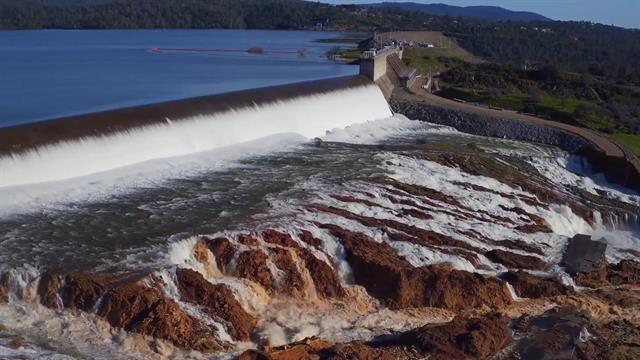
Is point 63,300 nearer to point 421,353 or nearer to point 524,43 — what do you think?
point 421,353

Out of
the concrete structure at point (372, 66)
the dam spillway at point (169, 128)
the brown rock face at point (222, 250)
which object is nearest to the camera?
the brown rock face at point (222, 250)

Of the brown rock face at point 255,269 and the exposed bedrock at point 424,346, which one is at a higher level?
the brown rock face at point 255,269

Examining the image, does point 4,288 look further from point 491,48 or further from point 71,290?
point 491,48

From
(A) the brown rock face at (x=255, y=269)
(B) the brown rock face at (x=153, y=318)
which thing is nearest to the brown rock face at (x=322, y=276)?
(A) the brown rock face at (x=255, y=269)

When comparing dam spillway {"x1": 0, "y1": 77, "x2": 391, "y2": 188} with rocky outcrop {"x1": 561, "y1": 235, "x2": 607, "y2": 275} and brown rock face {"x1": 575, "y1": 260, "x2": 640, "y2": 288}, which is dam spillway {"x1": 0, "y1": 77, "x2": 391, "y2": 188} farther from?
brown rock face {"x1": 575, "y1": 260, "x2": 640, "y2": 288}

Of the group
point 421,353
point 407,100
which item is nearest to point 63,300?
point 421,353

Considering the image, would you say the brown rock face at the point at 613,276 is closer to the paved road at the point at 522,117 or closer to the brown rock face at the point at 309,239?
the brown rock face at the point at 309,239

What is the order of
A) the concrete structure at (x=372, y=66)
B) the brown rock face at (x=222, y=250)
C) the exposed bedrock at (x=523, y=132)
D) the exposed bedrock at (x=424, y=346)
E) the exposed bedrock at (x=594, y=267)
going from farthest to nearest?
1. the concrete structure at (x=372, y=66)
2. the exposed bedrock at (x=523, y=132)
3. the exposed bedrock at (x=594, y=267)
4. the brown rock face at (x=222, y=250)
5. the exposed bedrock at (x=424, y=346)

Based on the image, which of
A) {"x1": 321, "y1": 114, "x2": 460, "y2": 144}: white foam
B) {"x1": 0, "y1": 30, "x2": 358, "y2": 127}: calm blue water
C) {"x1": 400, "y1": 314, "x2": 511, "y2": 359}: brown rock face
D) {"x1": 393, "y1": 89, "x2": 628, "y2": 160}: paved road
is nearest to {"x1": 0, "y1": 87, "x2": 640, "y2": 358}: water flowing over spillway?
{"x1": 400, "y1": 314, "x2": 511, "y2": 359}: brown rock face
